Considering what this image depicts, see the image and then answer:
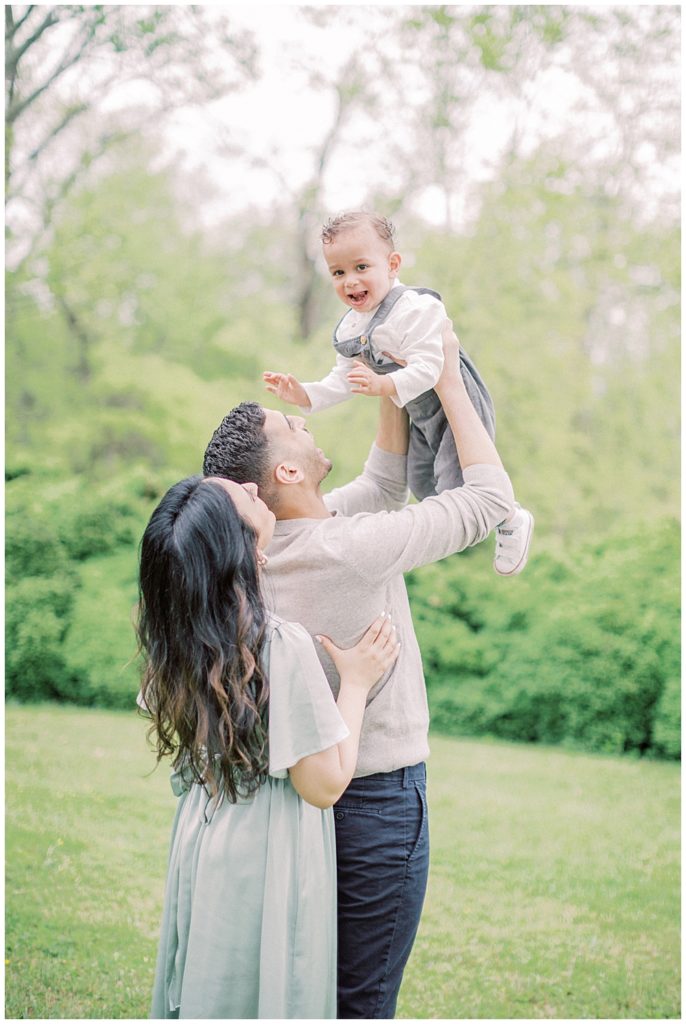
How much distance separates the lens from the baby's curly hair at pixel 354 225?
2.32 meters

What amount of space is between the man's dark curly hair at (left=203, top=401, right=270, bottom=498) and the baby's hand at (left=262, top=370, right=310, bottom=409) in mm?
350

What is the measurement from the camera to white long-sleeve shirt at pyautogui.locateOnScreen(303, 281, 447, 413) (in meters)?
2.01

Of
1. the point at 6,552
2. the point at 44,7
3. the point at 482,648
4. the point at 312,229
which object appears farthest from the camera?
the point at 312,229

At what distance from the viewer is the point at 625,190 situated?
962cm

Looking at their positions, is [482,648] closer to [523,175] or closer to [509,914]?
[509,914]

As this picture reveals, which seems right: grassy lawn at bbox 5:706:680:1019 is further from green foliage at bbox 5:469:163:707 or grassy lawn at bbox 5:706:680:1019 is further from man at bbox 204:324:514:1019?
man at bbox 204:324:514:1019

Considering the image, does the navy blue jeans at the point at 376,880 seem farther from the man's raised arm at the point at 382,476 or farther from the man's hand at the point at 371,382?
the man's hand at the point at 371,382

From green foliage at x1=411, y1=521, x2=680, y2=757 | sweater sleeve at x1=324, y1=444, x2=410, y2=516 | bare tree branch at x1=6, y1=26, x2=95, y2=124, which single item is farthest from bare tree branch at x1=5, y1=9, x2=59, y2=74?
sweater sleeve at x1=324, y1=444, x2=410, y2=516

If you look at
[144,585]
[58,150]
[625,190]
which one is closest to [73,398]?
[58,150]

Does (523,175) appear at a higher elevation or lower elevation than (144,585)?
higher

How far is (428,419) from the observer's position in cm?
216

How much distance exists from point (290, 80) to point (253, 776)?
9548 mm

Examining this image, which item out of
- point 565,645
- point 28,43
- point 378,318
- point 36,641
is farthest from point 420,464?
point 28,43

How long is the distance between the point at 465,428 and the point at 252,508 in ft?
1.62
